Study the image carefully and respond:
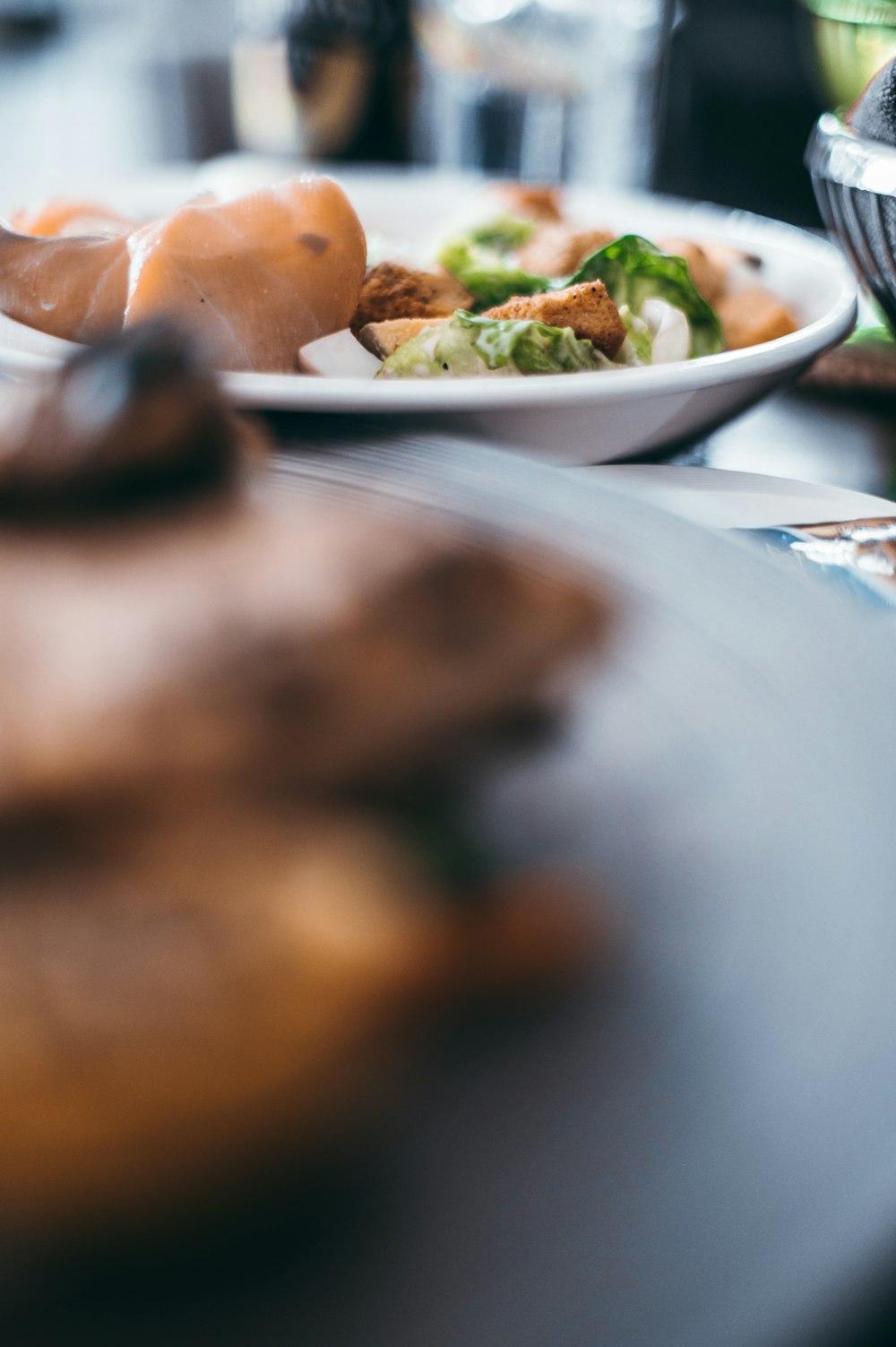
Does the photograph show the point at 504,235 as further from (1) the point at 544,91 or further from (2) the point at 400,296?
(1) the point at 544,91

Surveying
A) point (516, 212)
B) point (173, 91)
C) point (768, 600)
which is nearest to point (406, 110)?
point (516, 212)

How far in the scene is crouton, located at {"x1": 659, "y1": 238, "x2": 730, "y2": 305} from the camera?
0.58 m

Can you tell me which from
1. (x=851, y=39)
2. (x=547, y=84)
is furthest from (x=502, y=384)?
(x=547, y=84)

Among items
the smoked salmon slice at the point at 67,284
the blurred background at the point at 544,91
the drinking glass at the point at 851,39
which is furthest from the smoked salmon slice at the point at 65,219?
the blurred background at the point at 544,91

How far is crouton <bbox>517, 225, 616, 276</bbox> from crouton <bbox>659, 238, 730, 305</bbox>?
3cm

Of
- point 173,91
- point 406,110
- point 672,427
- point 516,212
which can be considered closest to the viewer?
point 672,427

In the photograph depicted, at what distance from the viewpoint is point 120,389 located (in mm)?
144

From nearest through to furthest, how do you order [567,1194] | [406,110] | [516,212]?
1. [567,1194]
2. [516,212]
3. [406,110]

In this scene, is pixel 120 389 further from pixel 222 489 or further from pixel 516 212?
pixel 516 212

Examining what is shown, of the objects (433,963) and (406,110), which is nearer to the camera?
(433,963)

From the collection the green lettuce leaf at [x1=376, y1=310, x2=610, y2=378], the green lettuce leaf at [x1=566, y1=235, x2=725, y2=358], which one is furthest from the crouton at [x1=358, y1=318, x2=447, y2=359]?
the green lettuce leaf at [x1=566, y1=235, x2=725, y2=358]

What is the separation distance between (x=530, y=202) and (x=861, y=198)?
292 millimetres

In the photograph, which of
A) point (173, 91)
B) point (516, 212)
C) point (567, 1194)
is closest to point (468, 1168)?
point (567, 1194)

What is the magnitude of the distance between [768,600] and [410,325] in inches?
11.4
